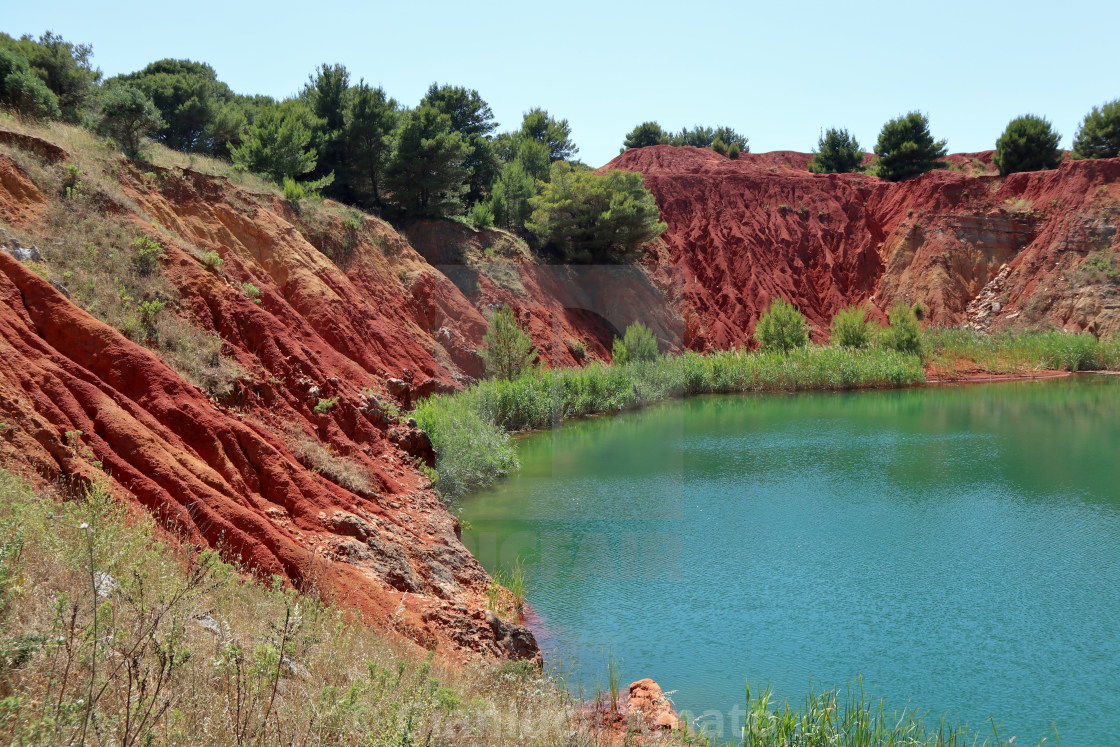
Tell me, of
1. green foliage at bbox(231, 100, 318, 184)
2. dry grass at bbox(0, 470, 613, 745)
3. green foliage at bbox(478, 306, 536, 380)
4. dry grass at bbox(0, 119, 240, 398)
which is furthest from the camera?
green foliage at bbox(231, 100, 318, 184)

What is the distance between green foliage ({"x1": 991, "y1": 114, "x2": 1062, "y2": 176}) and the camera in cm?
4362

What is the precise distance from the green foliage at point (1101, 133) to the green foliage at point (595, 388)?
2251 centimetres

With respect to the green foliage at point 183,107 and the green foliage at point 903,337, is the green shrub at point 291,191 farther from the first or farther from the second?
the green foliage at point 903,337

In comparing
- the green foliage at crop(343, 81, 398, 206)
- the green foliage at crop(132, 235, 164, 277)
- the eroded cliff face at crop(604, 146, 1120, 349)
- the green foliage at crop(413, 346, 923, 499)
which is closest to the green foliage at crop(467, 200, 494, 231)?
the green foliage at crop(343, 81, 398, 206)

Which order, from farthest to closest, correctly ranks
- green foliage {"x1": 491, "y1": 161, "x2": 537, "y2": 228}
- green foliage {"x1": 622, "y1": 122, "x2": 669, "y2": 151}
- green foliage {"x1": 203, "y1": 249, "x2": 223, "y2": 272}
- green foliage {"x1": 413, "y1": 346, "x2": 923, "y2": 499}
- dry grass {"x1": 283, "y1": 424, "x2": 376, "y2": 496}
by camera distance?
1. green foliage {"x1": 622, "y1": 122, "x2": 669, "y2": 151}
2. green foliage {"x1": 491, "y1": 161, "x2": 537, "y2": 228}
3. green foliage {"x1": 413, "y1": 346, "x2": 923, "y2": 499}
4. green foliage {"x1": 203, "y1": 249, "x2": 223, "y2": 272}
5. dry grass {"x1": 283, "y1": 424, "x2": 376, "y2": 496}

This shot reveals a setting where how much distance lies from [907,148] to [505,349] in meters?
35.1

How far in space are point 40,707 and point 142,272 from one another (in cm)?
1006

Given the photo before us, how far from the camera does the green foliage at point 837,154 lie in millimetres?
52156

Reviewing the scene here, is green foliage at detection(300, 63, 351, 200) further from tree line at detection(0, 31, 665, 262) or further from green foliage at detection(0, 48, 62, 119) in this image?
green foliage at detection(0, 48, 62, 119)

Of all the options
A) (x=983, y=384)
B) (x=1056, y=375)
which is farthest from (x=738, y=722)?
(x=1056, y=375)

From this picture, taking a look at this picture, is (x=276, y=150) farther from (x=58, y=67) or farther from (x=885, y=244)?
(x=885, y=244)

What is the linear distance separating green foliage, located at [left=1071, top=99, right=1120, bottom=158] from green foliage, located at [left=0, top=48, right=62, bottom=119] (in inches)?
1957

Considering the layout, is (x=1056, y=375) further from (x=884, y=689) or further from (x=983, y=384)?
(x=884, y=689)

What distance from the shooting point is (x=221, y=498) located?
7.52 m
